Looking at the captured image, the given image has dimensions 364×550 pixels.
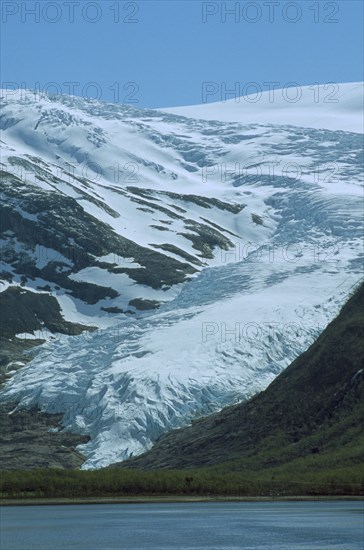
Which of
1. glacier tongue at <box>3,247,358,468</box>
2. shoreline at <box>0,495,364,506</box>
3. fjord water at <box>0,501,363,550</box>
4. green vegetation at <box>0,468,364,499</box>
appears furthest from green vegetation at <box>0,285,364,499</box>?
glacier tongue at <box>3,247,358,468</box>

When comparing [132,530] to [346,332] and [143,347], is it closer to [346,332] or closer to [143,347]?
[346,332]

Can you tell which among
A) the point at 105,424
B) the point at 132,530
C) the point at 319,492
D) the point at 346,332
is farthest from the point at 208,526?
the point at 105,424

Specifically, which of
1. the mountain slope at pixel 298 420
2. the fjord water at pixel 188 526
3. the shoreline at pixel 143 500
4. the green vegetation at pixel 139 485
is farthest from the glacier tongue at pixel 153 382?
the fjord water at pixel 188 526

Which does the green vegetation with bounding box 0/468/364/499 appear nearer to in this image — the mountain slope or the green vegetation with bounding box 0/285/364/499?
the green vegetation with bounding box 0/285/364/499

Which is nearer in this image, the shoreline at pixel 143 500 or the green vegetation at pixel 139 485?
the shoreline at pixel 143 500

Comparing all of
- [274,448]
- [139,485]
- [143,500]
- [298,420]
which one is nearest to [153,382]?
[298,420]

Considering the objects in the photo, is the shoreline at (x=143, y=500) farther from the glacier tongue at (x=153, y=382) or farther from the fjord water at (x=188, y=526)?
the glacier tongue at (x=153, y=382)
